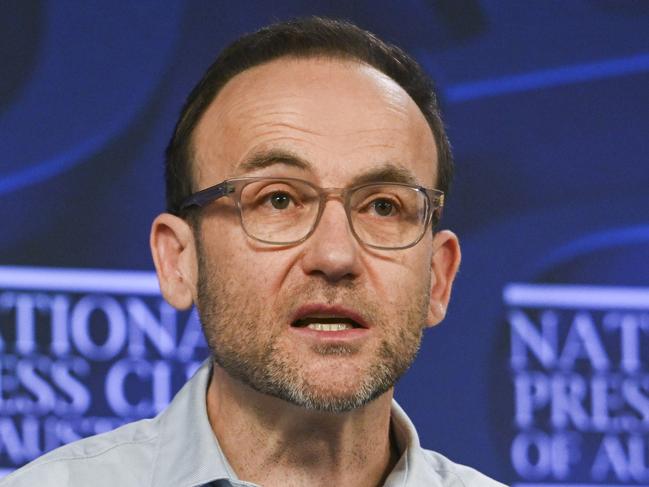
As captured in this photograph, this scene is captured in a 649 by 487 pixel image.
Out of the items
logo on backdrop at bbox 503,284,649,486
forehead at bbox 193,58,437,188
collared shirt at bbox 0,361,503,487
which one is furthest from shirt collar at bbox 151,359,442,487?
logo on backdrop at bbox 503,284,649,486

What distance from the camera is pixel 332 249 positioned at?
1806 mm

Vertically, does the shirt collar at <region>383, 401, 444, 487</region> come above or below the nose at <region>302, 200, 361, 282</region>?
below

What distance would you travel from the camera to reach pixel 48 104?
9.86 ft

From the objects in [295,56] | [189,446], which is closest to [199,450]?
[189,446]

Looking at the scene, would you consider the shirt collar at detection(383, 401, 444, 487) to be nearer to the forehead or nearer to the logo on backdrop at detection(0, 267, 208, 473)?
the forehead

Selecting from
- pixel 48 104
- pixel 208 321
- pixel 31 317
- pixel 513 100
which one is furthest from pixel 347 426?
pixel 513 100

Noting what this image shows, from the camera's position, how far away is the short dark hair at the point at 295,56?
210 cm

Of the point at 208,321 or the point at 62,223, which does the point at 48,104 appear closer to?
the point at 62,223

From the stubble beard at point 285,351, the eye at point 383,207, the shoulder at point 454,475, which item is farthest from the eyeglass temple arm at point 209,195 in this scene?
the shoulder at point 454,475

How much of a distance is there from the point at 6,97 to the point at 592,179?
1.61 meters

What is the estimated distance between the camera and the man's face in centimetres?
182

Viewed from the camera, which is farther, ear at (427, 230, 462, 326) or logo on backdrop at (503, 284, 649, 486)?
logo on backdrop at (503, 284, 649, 486)

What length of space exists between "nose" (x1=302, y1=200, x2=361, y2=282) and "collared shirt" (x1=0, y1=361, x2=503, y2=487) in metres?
0.36

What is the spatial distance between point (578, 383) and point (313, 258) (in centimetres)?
165
